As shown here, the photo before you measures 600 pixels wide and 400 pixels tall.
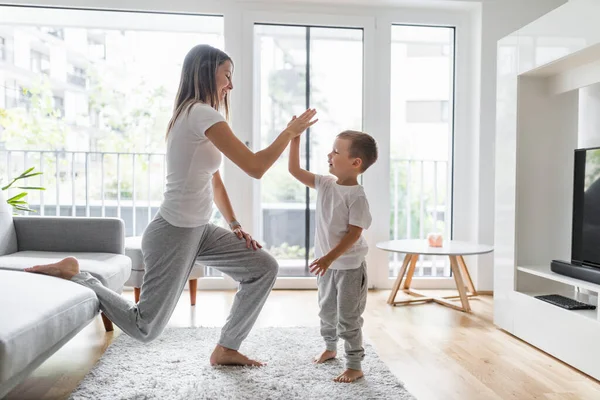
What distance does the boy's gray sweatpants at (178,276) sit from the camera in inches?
78.3

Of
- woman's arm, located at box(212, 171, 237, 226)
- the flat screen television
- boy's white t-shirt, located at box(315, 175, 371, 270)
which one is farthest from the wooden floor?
woman's arm, located at box(212, 171, 237, 226)

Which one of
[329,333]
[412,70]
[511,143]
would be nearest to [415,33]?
[412,70]

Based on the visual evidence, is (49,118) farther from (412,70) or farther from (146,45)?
(412,70)

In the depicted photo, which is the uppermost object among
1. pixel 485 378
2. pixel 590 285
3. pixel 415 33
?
pixel 415 33

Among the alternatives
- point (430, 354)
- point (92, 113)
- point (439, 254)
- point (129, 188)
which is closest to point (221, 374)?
point (430, 354)

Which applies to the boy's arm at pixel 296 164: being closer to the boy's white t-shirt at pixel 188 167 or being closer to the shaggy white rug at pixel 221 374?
the boy's white t-shirt at pixel 188 167

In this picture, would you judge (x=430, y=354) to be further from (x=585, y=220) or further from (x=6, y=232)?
(x=6, y=232)

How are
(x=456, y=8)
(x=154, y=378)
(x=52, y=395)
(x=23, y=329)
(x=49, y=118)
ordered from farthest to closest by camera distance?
(x=49, y=118) → (x=456, y=8) → (x=154, y=378) → (x=52, y=395) → (x=23, y=329)

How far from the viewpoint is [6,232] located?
284 cm

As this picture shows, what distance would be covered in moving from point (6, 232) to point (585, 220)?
9.83 ft

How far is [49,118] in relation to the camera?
216 inches

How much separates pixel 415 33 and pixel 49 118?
378cm

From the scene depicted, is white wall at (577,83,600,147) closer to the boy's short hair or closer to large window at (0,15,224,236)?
the boy's short hair

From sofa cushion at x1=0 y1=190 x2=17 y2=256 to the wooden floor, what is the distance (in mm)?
605
